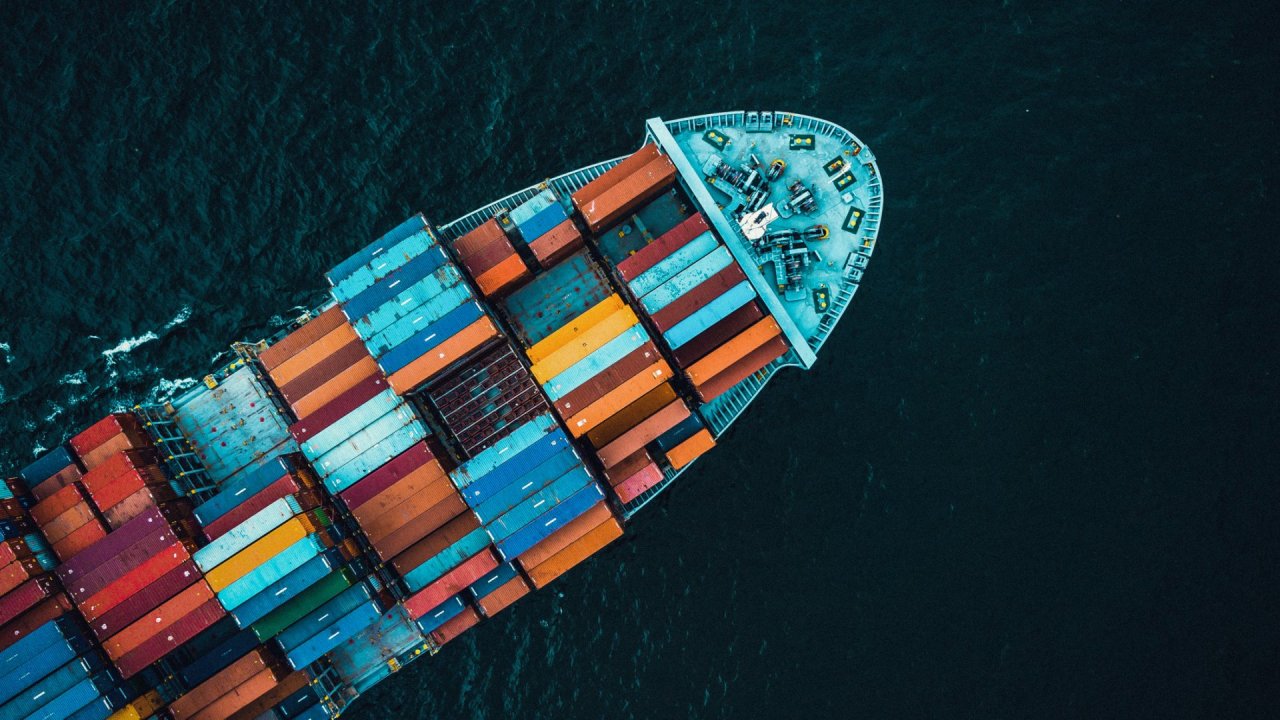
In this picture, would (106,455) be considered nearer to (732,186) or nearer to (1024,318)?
(732,186)

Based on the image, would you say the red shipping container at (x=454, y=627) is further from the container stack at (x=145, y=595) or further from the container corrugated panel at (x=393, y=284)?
the container corrugated panel at (x=393, y=284)

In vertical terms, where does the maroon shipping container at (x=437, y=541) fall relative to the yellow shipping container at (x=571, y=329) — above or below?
below

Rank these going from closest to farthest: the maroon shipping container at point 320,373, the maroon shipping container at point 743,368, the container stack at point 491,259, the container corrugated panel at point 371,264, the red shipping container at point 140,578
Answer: the red shipping container at point 140,578 → the container corrugated panel at point 371,264 → the maroon shipping container at point 320,373 → the container stack at point 491,259 → the maroon shipping container at point 743,368

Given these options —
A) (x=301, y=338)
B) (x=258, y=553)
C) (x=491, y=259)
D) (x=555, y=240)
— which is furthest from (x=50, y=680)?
(x=555, y=240)

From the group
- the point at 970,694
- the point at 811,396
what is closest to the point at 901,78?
the point at 811,396

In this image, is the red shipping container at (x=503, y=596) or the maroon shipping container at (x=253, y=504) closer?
the maroon shipping container at (x=253, y=504)

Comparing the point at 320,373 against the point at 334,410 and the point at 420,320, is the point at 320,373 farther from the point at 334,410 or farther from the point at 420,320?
the point at 420,320

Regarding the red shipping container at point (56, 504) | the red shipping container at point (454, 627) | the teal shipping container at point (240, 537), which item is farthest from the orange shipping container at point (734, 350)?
the red shipping container at point (56, 504)

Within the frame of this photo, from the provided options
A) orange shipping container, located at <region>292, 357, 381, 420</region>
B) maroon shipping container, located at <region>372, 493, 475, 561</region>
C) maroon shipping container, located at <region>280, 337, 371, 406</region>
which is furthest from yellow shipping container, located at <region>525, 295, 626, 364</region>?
maroon shipping container, located at <region>280, 337, 371, 406</region>
